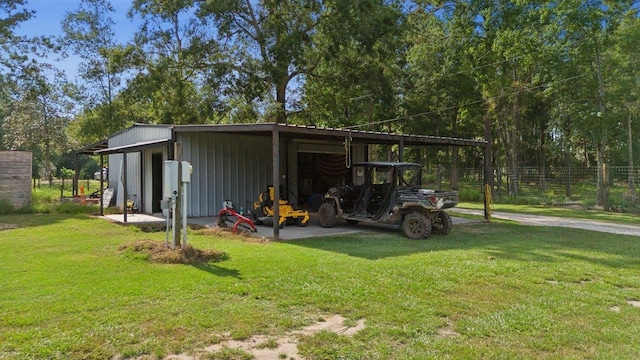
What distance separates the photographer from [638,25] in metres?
15.9

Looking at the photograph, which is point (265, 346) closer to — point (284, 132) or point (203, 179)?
point (284, 132)

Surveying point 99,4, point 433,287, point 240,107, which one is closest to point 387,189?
point 433,287

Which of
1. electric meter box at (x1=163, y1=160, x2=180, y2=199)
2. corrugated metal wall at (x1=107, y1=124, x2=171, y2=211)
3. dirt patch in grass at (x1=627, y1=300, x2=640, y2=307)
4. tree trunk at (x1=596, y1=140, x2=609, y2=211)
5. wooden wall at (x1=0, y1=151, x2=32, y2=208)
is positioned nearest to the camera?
dirt patch in grass at (x1=627, y1=300, x2=640, y2=307)

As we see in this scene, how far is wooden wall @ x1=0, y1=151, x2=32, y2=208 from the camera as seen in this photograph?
13.4 m

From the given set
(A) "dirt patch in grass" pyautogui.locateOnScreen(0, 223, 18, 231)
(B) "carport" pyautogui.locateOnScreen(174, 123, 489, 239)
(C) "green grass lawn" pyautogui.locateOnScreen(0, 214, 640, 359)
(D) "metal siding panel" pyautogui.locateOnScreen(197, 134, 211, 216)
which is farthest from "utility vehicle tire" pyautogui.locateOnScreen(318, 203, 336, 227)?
(A) "dirt patch in grass" pyautogui.locateOnScreen(0, 223, 18, 231)

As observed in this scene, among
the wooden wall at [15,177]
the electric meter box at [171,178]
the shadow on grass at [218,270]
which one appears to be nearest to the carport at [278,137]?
the electric meter box at [171,178]

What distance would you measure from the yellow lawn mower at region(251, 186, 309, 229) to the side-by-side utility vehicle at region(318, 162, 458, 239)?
1.58ft

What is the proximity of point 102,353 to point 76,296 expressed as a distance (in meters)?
1.52

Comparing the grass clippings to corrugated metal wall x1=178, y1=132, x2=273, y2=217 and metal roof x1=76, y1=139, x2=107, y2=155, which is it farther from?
metal roof x1=76, y1=139, x2=107, y2=155

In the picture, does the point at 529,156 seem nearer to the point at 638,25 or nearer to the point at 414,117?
the point at 414,117

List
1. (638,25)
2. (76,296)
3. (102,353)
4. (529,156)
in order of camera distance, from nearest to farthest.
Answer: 1. (102,353)
2. (76,296)
3. (638,25)
4. (529,156)

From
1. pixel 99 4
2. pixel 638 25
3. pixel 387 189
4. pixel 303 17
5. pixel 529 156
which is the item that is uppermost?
pixel 99 4

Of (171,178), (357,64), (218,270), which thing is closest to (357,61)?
(357,64)

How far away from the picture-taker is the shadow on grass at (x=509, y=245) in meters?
6.78
